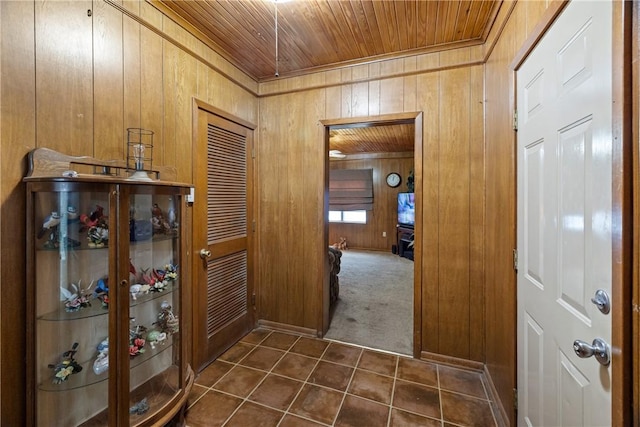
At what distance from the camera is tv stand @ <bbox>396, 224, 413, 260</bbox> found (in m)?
6.27

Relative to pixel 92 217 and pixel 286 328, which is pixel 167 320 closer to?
pixel 92 217

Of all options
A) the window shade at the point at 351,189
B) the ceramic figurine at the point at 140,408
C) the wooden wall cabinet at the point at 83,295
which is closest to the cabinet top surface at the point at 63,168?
the wooden wall cabinet at the point at 83,295

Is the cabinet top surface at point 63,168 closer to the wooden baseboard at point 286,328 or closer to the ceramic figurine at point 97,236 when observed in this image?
the ceramic figurine at point 97,236

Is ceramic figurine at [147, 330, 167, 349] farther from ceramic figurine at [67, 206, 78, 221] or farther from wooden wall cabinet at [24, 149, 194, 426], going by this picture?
ceramic figurine at [67, 206, 78, 221]

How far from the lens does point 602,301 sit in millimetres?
760

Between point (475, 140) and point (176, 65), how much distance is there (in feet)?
7.76

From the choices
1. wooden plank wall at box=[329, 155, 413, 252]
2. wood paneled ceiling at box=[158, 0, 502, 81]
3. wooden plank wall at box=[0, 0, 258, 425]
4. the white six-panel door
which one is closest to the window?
wooden plank wall at box=[329, 155, 413, 252]

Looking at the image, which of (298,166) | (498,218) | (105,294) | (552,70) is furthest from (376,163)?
(105,294)

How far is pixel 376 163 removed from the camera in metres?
7.27

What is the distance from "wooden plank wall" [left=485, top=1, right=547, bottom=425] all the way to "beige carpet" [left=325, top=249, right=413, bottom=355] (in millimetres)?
817

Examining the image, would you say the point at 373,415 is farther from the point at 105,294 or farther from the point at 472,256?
the point at 105,294

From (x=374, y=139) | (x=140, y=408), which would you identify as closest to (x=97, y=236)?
(x=140, y=408)

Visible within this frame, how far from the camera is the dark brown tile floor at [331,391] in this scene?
1.61 meters

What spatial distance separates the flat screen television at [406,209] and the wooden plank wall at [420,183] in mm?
4210
